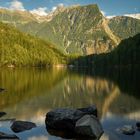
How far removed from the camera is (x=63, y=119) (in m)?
36.0

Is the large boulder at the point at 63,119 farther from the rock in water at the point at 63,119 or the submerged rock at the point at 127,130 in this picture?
the submerged rock at the point at 127,130

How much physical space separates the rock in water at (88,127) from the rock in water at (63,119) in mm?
1513

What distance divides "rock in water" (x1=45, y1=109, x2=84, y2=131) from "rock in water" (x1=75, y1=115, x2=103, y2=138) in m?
1.51

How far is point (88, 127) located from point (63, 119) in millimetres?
4122

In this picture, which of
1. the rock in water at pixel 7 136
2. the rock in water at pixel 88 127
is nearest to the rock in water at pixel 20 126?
the rock in water at pixel 7 136

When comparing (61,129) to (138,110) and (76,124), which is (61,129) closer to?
(76,124)

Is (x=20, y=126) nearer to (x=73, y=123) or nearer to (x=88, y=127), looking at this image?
(x=73, y=123)

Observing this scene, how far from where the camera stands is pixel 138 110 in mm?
49438

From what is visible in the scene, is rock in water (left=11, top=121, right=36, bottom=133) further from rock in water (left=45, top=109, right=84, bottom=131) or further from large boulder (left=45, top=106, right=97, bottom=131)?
rock in water (left=45, top=109, right=84, bottom=131)

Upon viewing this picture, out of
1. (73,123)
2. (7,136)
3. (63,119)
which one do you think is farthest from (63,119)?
(7,136)

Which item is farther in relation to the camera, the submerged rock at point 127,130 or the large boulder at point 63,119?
the large boulder at point 63,119

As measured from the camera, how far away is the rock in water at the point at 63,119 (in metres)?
35.7

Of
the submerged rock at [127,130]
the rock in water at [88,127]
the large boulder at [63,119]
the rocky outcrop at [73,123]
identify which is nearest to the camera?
the rock in water at [88,127]

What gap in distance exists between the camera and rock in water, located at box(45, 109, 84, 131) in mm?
35688
